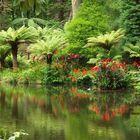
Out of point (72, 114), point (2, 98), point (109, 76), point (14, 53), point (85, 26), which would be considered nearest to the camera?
point (72, 114)

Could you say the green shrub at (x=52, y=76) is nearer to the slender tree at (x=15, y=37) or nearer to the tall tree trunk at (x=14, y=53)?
the slender tree at (x=15, y=37)

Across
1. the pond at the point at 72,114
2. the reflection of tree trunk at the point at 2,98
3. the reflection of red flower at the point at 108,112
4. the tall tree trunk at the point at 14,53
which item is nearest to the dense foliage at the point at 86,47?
the tall tree trunk at the point at 14,53

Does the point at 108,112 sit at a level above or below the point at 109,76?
below

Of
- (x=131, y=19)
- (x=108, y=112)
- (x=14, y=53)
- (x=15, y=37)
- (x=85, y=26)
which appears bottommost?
(x=108, y=112)

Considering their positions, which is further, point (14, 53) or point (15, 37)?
point (14, 53)

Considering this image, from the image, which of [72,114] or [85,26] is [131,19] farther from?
[72,114]

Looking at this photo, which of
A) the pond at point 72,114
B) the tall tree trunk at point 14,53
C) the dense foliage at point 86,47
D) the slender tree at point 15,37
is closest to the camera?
the pond at point 72,114

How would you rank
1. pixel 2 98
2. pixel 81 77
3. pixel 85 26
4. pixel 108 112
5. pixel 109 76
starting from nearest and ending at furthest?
1. pixel 108 112
2. pixel 2 98
3. pixel 109 76
4. pixel 81 77
5. pixel 85 26

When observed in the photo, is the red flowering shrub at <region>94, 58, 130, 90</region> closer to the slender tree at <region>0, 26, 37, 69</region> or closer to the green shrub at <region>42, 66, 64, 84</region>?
the green shrub at <region>42, 66, 64, 84</region>

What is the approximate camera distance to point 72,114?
1050 centimetres

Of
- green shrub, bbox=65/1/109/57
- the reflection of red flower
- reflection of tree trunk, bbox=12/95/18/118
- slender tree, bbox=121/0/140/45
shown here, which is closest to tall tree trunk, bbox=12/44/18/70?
green shrub, bbox=65/1/109/57

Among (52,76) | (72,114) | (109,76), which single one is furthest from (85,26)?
(72,114)

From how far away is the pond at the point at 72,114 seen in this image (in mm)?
8047

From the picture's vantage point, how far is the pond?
805 cm
